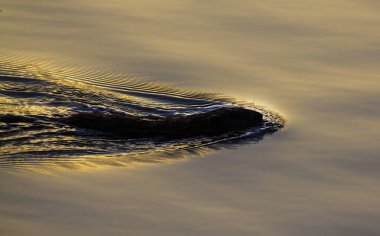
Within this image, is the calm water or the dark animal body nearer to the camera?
the calm water

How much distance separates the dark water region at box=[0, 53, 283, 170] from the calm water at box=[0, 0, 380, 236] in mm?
34

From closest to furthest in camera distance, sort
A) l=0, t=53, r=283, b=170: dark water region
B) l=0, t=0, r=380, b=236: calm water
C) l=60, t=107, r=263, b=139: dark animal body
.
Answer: l=0, t=0, r=380, b=236: calm water
l=0, t=53, r=283, b=170: dark water region
l=60, t=107, r=263, b=139: dark animal body

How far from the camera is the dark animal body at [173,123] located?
31.2 ft

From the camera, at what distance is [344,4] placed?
13.2 meters

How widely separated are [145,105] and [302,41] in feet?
7.79

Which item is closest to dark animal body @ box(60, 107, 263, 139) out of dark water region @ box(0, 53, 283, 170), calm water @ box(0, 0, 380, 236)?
dark water region @ box(0, 53, 283, 170)

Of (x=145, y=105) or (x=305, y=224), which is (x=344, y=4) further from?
(x=305, y=224)

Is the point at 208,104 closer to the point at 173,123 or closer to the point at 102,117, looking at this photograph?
the point at 173,123

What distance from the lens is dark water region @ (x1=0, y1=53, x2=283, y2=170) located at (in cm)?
909

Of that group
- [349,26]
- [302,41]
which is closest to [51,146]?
[302,41]

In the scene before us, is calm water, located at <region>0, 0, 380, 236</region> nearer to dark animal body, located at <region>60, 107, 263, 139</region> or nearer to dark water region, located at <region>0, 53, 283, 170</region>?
dark water region, located at <region>0, 53, 283, 170</region>

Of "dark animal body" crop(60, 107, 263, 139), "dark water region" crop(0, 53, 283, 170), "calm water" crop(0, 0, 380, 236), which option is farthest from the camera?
"dark animal body" crop(60, 107, 263, 139)

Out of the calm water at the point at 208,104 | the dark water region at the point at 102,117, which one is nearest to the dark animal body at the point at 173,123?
the dark water region at the point at 102,117

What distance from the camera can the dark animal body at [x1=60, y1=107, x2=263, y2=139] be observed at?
9500 mm
